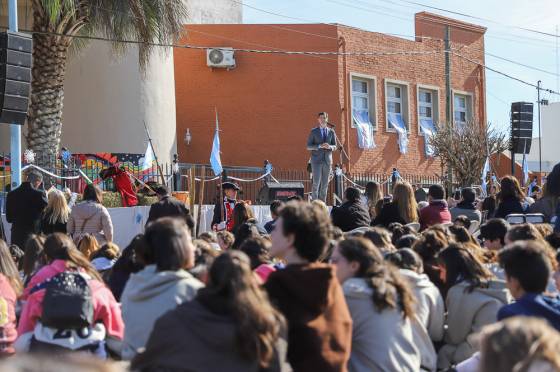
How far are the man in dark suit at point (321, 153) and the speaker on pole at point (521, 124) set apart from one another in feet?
24.2

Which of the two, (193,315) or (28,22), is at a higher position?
(28,22)

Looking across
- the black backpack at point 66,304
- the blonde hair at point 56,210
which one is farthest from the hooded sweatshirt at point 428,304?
the blonde hair at point 56,210

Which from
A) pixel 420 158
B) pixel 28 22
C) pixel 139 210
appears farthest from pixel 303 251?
pixel 420 158

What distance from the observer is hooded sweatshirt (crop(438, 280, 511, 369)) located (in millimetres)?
5891

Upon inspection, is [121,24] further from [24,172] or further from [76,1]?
[24,172]

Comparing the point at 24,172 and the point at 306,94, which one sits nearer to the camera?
the point at 24,172

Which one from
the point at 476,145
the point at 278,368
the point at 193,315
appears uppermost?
the point at 476,145

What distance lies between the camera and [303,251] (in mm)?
4559

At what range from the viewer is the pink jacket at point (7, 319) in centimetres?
579

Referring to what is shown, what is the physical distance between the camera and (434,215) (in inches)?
426

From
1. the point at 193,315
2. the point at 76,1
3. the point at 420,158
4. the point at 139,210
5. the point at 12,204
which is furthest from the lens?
the point at 420,158

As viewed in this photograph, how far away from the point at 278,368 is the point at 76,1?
1531cm

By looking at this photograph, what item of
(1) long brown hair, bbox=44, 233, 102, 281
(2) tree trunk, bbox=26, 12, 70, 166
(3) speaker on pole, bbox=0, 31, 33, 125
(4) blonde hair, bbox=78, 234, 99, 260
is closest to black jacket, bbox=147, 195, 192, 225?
(4) blonde hair, bbox=78, 234, 99, 260

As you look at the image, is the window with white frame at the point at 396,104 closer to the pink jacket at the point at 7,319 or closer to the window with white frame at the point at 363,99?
the window with white frame at the point at 363,99
